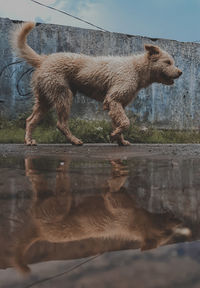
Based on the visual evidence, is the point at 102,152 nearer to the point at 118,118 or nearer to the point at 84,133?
the point at 118,118

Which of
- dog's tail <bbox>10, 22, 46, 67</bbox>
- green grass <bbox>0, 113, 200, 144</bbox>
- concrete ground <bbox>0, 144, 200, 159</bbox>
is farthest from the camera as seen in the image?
green grass <bbox>0, 113, 200, 144</bbox>

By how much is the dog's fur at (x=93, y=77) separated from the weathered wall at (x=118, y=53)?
112 inches

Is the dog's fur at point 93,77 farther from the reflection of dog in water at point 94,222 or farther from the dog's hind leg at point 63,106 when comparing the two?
the reflection of dog in water at point 94,222

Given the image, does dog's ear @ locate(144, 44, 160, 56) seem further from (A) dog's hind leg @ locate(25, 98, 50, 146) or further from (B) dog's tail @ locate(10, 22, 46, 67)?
(A) dog's hind leg @ locate(25, 98, 50, 146)

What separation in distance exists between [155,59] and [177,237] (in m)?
3.79

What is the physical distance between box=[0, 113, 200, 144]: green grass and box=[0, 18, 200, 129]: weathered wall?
57cm

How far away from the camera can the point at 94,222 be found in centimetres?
86

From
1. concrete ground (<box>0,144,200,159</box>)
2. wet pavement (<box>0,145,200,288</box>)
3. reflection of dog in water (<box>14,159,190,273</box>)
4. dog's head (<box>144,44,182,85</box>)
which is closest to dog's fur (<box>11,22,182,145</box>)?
dog's head (<box>144,44,182,85</box>)

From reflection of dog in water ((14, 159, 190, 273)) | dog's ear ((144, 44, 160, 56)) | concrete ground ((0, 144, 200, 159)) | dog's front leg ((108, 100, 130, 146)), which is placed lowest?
concrete ground ((0, 144, 200, 159))

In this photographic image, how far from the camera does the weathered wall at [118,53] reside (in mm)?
7059

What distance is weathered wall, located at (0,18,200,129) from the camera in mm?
7059

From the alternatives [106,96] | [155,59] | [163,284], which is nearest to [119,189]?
[163,284]

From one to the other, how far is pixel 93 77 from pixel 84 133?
84.2 inches

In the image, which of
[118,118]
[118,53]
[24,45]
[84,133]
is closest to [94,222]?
[118,118]
